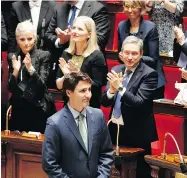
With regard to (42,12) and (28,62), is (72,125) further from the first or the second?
(42,12)

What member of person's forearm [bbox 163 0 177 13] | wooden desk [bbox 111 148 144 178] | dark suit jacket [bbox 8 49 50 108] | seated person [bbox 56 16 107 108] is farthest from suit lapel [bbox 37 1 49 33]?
wooden desk [bbox 111 148 144 178]

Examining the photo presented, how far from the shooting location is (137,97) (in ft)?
9.59

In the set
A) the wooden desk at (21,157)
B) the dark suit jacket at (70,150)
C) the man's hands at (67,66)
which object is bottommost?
the wooden desk at (21,157)

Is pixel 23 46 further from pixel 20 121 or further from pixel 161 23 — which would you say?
pixel 161 23

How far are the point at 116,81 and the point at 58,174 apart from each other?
68cm

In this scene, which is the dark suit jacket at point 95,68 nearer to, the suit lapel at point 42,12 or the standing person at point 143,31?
the standing person at point 143,31

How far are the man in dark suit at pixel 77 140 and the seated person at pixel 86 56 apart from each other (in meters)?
0.59

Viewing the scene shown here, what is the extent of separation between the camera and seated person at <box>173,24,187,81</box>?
10.0 ft

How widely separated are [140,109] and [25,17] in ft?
3.47

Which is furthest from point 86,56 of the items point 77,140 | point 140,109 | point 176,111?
point 77,140

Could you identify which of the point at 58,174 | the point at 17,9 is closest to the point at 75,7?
the point at 17,9

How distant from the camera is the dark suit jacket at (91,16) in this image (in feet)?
11.2

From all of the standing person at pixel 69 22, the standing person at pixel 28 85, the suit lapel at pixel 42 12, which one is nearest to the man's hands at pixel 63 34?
the standing person at pixel 69 22

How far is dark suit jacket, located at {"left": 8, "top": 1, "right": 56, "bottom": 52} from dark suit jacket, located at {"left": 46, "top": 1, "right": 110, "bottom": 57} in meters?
0.08
